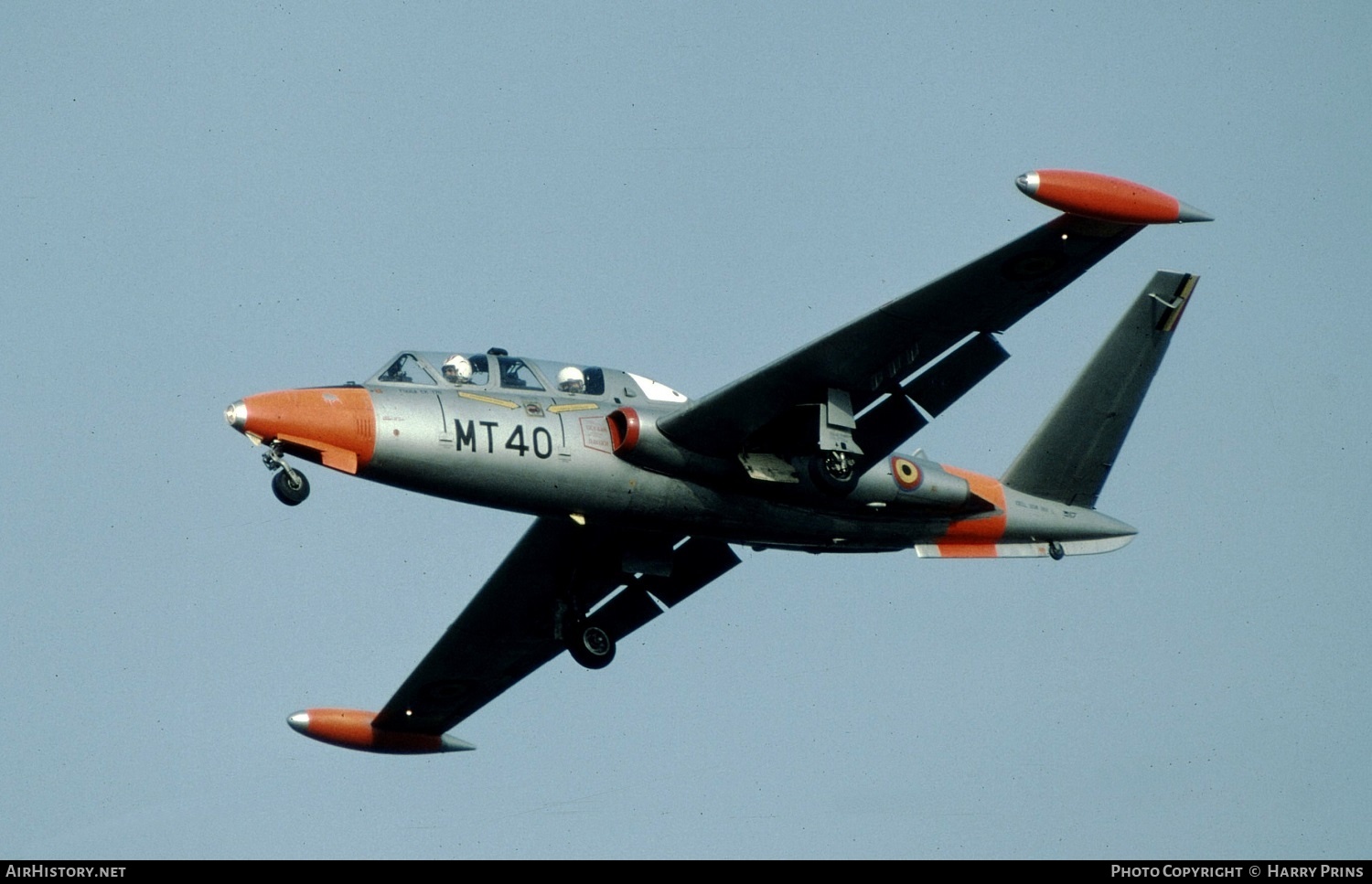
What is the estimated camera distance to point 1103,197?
25.9m

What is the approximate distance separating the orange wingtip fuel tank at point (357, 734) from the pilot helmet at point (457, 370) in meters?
10.9

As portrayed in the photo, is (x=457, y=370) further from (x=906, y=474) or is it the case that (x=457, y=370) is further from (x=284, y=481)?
(x=906, y=474)

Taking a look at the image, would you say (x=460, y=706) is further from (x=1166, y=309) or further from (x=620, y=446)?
(x=1166, y=309)

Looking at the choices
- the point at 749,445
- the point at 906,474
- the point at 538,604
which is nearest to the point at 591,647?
the point at 538,604

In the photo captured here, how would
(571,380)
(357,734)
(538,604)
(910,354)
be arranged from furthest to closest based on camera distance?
(357,734)
(538,604)
(571,380)
(910,354)

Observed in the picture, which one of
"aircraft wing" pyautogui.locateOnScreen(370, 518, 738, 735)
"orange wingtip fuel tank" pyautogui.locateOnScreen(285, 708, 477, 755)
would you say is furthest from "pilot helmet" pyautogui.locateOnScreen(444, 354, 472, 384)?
"orange wingtip fuel tank" pyautogui.locateOnScreen(285, 708, 477, 755)

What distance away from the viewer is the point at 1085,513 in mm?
33906

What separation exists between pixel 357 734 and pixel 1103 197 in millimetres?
18474

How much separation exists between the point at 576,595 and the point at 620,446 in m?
5.15

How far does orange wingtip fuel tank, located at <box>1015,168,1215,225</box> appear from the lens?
25.4 metres

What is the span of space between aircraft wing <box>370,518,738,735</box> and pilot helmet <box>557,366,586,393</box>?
284 cm

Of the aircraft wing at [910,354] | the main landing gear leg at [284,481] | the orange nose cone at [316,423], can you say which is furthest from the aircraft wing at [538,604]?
the main landing gear leg at [284,481]

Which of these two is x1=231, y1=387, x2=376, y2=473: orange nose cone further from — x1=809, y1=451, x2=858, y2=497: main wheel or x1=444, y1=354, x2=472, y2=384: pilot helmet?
x1=809, y1=451, x2=858, y2=497: main wheel

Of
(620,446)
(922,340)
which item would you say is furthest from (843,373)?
(620,446)
